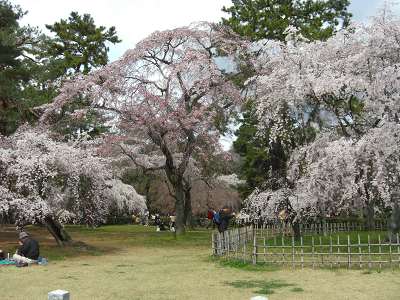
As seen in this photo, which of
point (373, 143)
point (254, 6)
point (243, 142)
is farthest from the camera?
point (243, 142)

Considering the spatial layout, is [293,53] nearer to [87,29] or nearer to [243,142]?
[243,142]

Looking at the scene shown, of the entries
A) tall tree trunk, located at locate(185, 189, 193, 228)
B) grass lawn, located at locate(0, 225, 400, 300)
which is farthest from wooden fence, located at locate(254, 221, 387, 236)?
tall tree trunk, located at locate(185, 189, 193, 228)

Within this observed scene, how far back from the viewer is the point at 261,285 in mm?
10922

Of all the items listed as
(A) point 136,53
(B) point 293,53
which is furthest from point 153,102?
(B) point 293,53

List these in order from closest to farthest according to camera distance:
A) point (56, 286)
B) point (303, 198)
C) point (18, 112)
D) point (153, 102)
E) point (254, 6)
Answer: point (56, 286), point (303, 198), point (18, 112), point (153, 102), point (254, 6)

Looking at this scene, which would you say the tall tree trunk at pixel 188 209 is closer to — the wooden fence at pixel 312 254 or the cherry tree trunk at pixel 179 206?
the cherry tree trunk at pixel 179 206

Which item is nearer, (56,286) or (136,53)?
(56,286)

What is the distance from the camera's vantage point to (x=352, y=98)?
18.3 metres

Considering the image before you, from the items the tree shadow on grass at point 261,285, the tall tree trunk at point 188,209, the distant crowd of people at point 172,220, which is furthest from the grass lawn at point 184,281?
the tall tree trunk at point 188,209

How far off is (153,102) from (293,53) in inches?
309

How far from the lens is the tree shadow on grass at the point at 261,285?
10.3 m

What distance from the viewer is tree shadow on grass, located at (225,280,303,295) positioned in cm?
1026

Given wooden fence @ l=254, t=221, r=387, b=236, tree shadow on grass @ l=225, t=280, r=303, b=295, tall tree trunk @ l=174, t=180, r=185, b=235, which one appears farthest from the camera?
tall tree trunk @ l=174, t=180, r=185, b=235

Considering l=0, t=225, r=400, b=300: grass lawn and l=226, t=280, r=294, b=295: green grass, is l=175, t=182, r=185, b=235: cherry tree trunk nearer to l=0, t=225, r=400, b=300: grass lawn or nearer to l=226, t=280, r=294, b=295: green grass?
l=0, t=225, r=400, b=300: grass lawn
